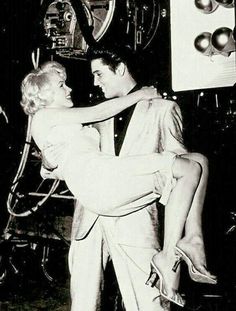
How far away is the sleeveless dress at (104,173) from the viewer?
2553mm

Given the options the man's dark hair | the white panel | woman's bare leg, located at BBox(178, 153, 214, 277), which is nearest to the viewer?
woman's bare leg, located at BBox(178, 153, 214, 277)

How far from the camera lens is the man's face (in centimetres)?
270

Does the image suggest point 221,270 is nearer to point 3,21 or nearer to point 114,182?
point 114,182

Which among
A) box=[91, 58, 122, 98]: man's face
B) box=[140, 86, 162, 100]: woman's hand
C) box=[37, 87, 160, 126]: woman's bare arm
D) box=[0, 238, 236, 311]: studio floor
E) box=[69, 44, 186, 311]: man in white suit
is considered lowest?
box=[0, 238, 236, 311]: studio floor

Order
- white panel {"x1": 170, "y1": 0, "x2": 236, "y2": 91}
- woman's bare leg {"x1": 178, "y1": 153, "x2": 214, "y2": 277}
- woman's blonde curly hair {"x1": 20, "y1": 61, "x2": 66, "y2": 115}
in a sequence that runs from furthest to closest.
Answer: woman's blonde curly hair {"x1": 20, "y1": 61, "x2": 66, "y2": 115}
white panel {"x1": 170, "y1": 0, "x2": 236, "y2": 91}
woman's bare leg {"x1": 178, "y1": 153, "x2": 214, "y2": 277}

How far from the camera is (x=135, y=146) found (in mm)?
2639

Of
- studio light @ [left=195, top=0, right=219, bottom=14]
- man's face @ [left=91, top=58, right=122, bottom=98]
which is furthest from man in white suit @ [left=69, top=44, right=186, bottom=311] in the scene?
studio light @ [left=195, top=0, right=219, bottom=14]

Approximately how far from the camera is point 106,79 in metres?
2.72

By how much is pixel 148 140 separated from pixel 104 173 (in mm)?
280

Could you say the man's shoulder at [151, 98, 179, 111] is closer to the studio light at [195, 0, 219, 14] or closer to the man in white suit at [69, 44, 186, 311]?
the man in white suit at [69, 44, 186, 311]

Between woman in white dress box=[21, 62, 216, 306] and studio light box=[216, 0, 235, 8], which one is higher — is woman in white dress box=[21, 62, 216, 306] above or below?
below

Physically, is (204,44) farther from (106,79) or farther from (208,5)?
(106,79)

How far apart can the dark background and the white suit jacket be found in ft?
0.20

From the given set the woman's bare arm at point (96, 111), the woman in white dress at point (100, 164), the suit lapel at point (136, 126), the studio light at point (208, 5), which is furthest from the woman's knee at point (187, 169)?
the studio light at point (208, 5)
